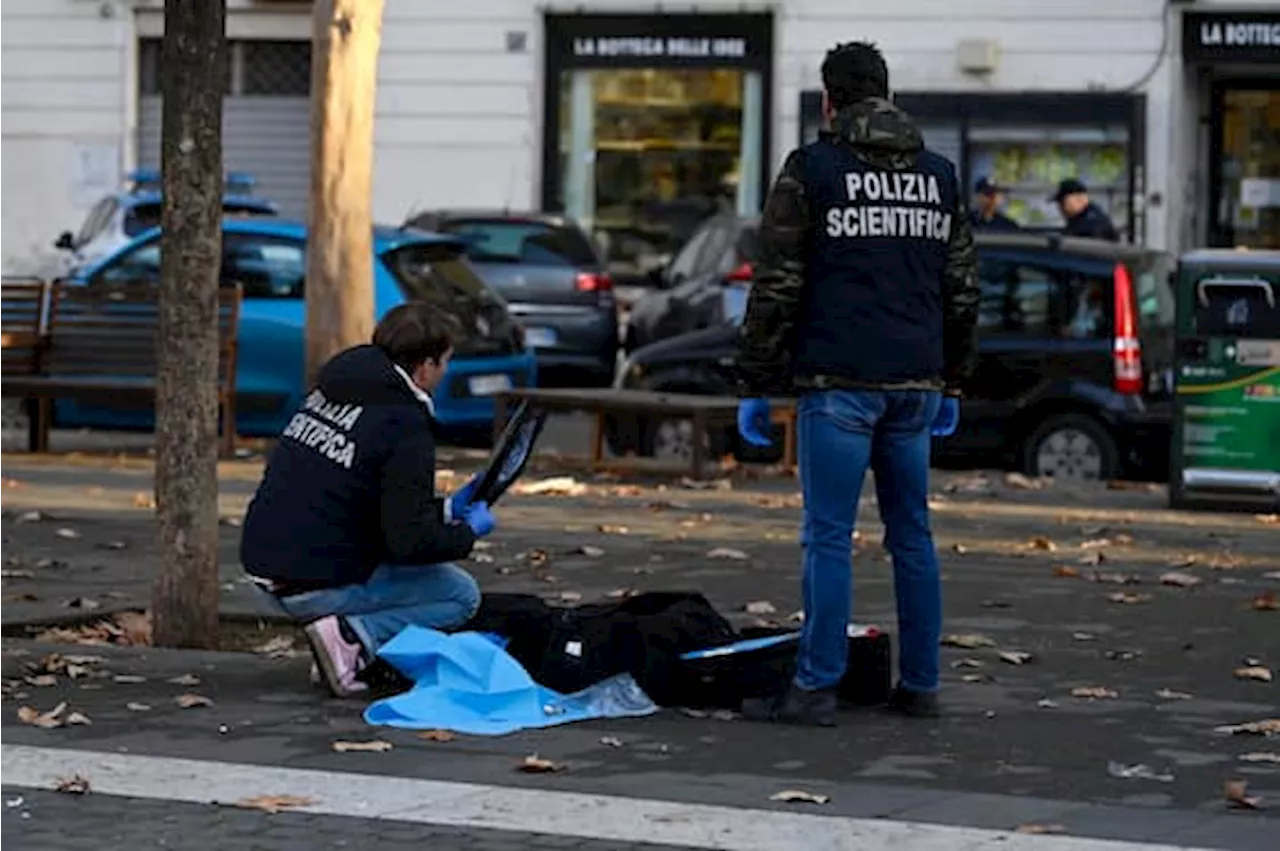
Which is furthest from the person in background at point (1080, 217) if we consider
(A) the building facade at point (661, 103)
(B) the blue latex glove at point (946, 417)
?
(B) the blue latex glove at point (946, 417)

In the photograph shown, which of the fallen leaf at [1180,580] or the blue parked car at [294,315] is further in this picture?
the blue parked car at [294,315]

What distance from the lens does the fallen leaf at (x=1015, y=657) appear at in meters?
9.88

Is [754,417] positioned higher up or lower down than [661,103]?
lower down

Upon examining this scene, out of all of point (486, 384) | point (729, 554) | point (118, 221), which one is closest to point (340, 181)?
point (486, 384)

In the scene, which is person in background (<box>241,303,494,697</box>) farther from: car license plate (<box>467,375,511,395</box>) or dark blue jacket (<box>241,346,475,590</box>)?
car license plate (<box>467,375,511,395</box>)

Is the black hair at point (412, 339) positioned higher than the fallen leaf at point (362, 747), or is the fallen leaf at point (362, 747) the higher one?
the black hair at point (412, 339)

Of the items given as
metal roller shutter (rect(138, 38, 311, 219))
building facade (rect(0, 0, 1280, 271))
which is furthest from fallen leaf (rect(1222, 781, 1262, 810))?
metal roller shutter (rect(138, 38, 311, 219))

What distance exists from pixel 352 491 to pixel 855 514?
1466mm

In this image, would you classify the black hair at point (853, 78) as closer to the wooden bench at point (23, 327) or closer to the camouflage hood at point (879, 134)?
the camouflage hood at point (879, 134)

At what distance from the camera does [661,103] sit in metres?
31.6

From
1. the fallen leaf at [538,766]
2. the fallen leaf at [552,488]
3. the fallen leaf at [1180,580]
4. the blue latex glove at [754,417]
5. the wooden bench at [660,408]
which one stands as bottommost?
the fallen leaf at [538,766]

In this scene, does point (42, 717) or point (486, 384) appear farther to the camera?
point (486, 384)

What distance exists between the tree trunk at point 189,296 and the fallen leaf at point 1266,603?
12.9 ft

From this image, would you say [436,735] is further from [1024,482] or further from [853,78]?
[1024,482]
